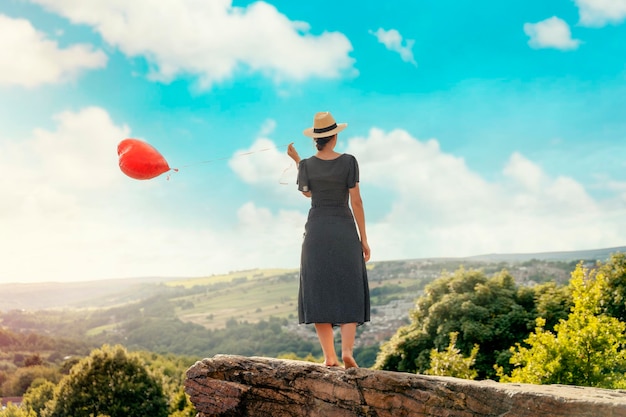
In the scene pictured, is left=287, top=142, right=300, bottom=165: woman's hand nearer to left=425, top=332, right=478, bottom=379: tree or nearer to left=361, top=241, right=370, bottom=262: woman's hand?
left=361, top=241, right=370, bottom=262: woman's hand

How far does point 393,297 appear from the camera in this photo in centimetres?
9100

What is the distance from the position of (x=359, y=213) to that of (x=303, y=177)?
40.6 inches

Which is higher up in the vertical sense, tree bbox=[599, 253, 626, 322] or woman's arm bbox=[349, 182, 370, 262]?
woman's arm bbox=[349, 182, 370, 262]

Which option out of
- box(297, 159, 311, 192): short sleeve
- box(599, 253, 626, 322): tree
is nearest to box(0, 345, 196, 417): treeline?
box(599, 253, 626, 322): tree

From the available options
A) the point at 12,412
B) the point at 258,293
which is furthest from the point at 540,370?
the point at 258,293

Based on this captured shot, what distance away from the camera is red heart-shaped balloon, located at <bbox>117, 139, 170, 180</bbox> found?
10.4 m

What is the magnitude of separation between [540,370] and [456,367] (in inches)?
280

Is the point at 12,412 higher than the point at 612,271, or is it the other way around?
the point at 612,271

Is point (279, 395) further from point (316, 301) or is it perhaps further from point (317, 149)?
point (317, 149)

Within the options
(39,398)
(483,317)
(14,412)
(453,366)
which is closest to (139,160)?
(453,366)

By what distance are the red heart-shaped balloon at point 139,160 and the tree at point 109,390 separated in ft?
96.0

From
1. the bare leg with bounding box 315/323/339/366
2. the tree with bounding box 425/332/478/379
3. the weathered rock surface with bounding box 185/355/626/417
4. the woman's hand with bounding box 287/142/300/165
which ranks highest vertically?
the woman's hand with bounding box 287/142/300/165

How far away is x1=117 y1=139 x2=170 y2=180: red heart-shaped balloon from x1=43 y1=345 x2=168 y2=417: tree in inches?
1152

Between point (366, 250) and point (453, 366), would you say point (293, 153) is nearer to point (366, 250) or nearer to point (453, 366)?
point (366, 250)
